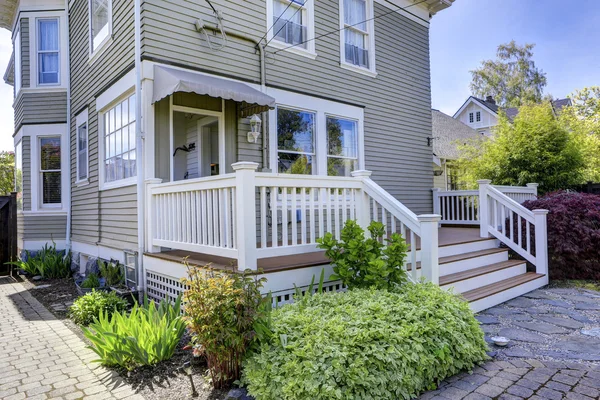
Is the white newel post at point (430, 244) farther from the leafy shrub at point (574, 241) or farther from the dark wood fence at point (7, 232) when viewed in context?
the dark wood fence at point (7, 232)

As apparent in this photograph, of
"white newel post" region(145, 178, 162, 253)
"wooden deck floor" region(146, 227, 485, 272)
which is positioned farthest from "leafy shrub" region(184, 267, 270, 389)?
"white newel post" region(145, 178, 162, 253)

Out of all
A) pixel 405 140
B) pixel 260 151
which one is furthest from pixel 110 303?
pixel 405 140

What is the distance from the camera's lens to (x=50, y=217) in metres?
8.95

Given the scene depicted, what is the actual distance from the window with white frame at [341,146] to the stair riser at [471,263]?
287cm

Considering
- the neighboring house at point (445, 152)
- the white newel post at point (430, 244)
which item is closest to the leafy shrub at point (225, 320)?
the white newel post at point (430, 244)

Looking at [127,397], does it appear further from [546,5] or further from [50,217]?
[546,5]

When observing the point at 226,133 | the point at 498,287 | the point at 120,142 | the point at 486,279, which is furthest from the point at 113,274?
the point at 498,287

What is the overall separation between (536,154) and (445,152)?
613cm

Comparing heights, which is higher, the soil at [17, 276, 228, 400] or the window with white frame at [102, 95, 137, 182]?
the window with white frame at [102, 95, 137, 182]

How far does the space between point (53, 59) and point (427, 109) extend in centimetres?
898

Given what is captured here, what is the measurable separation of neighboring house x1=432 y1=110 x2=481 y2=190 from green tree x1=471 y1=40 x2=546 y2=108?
10857 millimetres

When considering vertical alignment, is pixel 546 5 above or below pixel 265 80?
above

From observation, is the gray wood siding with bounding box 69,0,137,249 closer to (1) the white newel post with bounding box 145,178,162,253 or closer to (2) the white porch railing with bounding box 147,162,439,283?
(1) the white newel post with bounding box 145,178,162,253

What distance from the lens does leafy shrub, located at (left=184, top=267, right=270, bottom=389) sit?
108 inches
